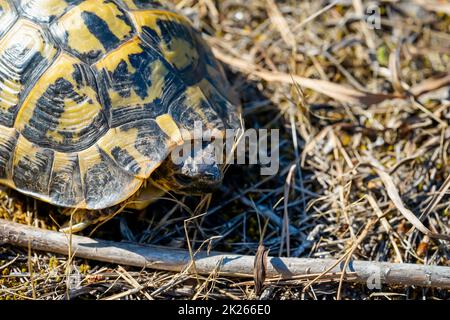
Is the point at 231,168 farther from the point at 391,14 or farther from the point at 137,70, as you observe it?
the point at 391,14

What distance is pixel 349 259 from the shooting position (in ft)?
10.9

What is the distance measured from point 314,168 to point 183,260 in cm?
112

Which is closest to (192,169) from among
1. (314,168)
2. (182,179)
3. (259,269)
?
(182,179)

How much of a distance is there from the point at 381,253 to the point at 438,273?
376 mm

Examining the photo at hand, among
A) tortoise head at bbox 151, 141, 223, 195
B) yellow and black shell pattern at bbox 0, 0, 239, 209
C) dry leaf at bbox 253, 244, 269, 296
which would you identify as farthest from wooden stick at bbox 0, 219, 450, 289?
tortoise head at bbox 151, 141, 223, 195

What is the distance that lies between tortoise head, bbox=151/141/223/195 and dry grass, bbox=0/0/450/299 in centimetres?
17

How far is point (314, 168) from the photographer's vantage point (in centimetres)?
391

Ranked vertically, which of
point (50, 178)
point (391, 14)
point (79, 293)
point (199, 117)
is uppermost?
point (391, 14)

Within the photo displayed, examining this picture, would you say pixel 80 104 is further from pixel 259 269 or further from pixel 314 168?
pixel 314 168

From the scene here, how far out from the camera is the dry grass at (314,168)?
3355 millimetres

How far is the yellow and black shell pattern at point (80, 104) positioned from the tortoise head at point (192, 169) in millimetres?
108

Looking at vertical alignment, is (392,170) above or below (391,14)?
below

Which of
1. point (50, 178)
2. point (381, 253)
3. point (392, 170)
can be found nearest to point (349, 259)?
point (381, 253)

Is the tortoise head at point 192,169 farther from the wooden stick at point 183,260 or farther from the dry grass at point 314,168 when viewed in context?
the wooden stick at point 183,260
